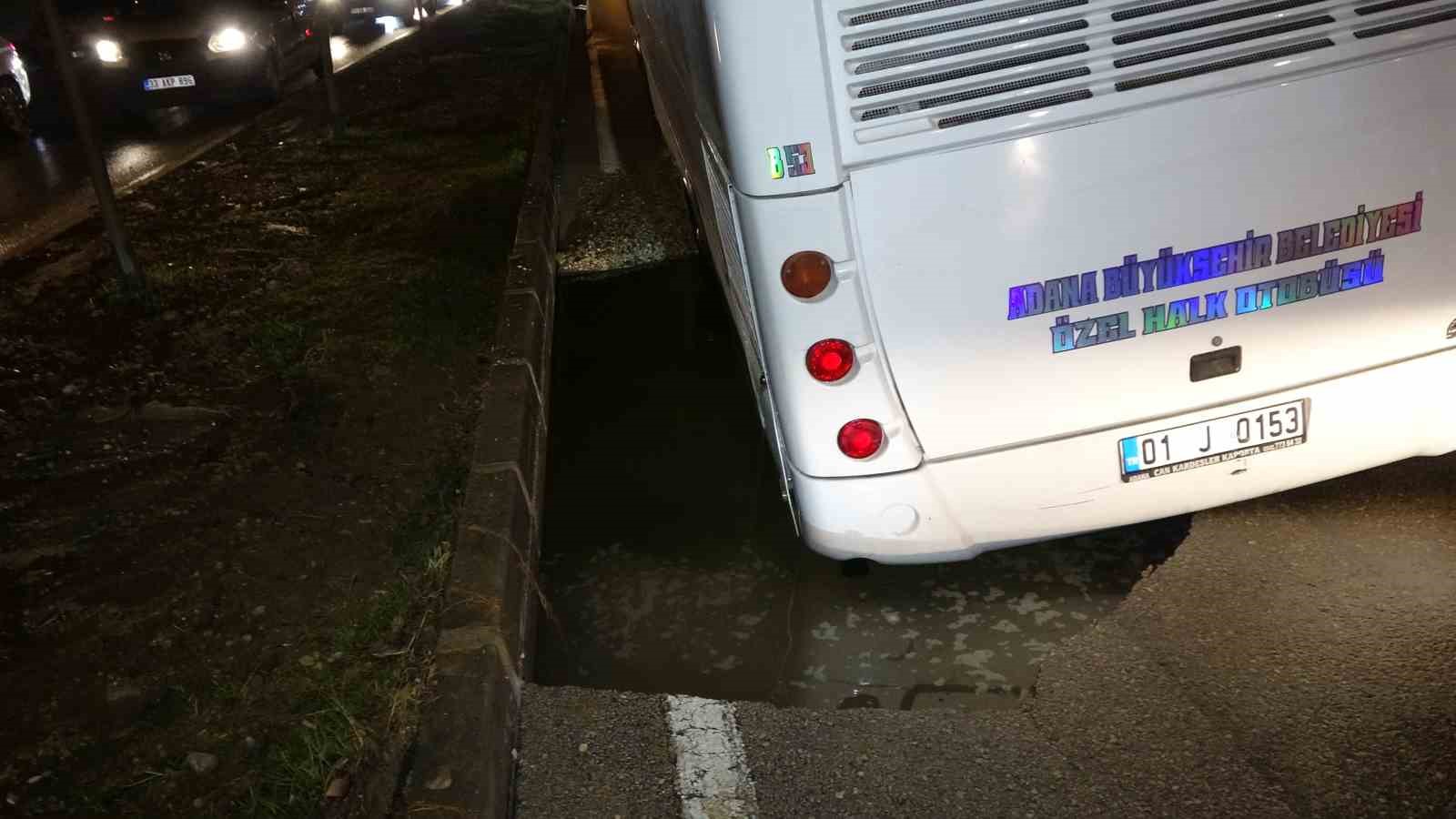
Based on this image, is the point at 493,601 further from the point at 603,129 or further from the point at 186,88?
the point at 186,88

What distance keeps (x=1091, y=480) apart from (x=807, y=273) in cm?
109

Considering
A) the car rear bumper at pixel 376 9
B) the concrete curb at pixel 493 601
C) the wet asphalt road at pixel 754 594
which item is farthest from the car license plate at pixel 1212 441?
the car rear bumper at pixel 376 9

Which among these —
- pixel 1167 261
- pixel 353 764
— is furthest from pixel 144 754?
pixel 1167 261

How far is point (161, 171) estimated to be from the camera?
11.2 meters

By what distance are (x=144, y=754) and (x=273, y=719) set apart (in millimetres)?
343

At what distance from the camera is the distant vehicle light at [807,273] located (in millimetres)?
3330

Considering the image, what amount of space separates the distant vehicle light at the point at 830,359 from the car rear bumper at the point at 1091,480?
0.35m

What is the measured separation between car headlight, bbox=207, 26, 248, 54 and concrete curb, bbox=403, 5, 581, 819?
32.2 ft

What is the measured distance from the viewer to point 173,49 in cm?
1366

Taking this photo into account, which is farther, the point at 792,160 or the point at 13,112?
the point at 13,112

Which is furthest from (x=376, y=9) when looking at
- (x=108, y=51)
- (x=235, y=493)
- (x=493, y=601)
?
(x=493, y=601)

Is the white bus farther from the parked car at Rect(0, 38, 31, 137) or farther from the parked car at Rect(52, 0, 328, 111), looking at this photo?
the parked car at Rect(0, 38, 31, 137)

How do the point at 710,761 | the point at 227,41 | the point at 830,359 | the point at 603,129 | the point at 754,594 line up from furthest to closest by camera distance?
the point at 227,41, the point at 603,129, the point at 754,594, the point at 830,359, the point at 710,761

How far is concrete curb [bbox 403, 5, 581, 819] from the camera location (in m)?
2.97
